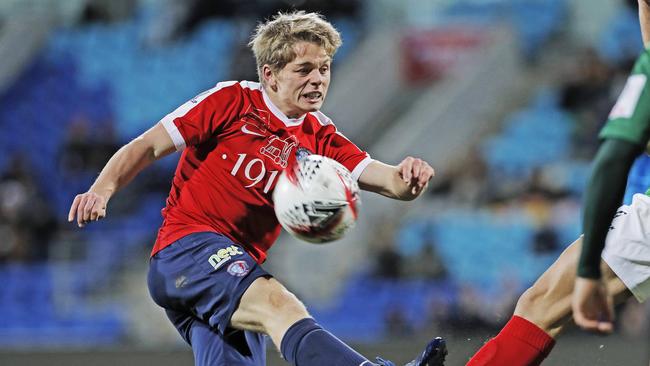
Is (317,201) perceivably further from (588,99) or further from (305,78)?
(588,99)

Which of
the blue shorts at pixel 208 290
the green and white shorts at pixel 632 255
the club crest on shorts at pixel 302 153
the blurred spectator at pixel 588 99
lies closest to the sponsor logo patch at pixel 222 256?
the blue shorts at pixel 208 290

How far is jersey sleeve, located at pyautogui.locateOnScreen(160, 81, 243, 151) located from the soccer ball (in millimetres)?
448

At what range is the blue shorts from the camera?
3967mm

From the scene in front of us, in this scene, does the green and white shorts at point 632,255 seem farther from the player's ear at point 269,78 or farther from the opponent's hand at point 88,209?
the opponent's hand at point 88,209

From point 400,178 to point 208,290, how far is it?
906 millimetres

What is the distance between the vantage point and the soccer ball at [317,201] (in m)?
3.84

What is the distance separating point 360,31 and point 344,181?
10869 millimetres

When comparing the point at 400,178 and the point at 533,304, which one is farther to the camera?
the point at 400,178

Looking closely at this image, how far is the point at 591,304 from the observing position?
109 inches

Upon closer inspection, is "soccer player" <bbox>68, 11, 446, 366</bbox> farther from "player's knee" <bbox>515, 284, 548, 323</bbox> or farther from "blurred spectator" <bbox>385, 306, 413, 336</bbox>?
"blurred spectator" <bbox>385, 306, 413, 336</bbox>

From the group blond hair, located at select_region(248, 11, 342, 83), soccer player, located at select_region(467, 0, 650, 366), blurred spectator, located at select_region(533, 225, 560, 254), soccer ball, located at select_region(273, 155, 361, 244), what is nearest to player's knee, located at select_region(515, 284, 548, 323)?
soccer player, located at select_region(467, 0, 650, 366)

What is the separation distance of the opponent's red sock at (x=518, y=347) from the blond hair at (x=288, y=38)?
1370 mm

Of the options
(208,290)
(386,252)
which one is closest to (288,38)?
(208,290)

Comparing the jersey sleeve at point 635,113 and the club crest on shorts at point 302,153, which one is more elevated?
the jersey sleeve at point 635,113
